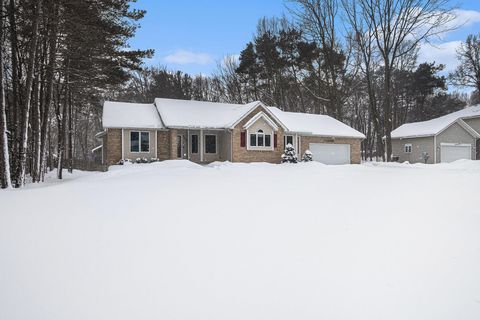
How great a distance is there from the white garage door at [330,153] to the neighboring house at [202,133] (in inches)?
2.9

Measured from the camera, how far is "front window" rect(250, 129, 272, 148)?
69.3 feet

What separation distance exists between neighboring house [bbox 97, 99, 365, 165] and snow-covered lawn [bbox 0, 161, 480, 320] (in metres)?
12.7

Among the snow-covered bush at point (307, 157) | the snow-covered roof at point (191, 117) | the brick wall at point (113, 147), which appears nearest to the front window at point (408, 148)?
the snow-covered roof at point (191, 117)

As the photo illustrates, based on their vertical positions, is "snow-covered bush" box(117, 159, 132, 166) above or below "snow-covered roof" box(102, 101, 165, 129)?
below

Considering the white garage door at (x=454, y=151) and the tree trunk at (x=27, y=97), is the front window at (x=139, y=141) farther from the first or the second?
the white garage door at (x=454, y=151)

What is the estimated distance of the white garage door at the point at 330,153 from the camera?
24.0 meters

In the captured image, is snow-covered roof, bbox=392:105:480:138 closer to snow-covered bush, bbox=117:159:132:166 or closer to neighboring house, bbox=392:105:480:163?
neighboring house, bbox=392:105:480:163

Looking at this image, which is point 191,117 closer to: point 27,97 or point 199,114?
point 199,114

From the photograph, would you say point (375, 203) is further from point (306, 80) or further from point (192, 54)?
point (192, 54)

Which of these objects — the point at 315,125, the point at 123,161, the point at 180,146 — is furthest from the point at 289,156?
the point at 123,161

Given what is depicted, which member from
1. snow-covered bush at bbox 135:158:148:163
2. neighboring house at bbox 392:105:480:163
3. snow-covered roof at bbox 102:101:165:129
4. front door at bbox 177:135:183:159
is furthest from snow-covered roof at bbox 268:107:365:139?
snow-covered bush at bbox 135:158:148:163

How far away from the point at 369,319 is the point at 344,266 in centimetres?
92

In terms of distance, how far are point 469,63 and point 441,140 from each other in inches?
368

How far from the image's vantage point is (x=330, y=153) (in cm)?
2433
